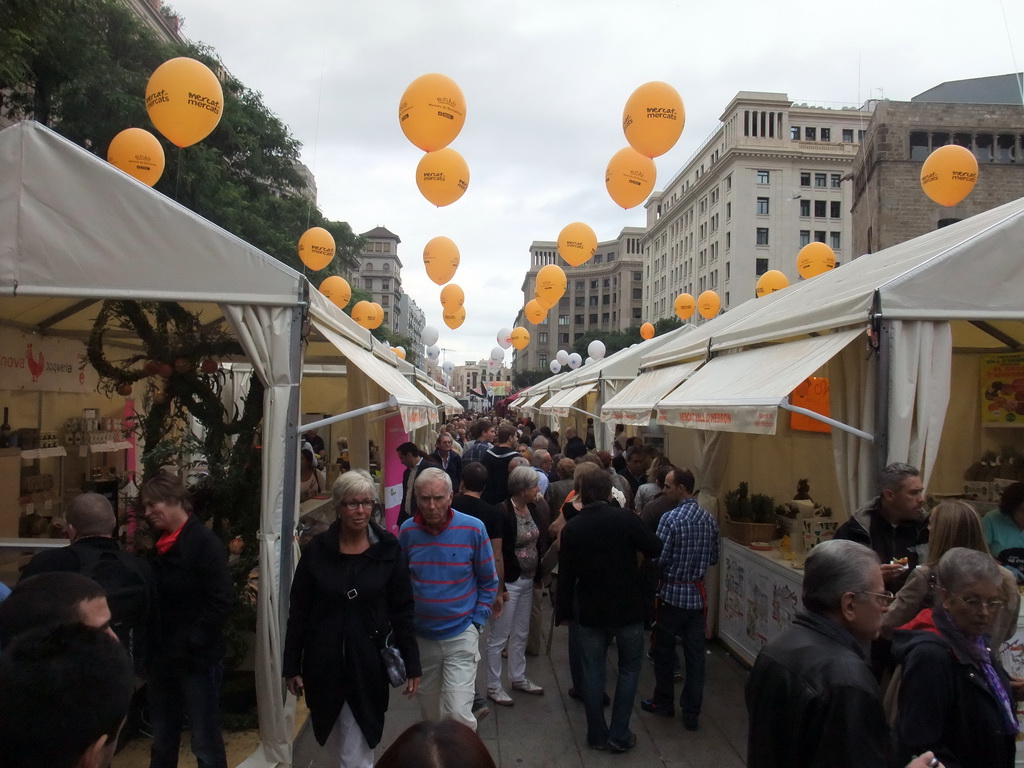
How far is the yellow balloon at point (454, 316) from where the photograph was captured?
14.8 metres

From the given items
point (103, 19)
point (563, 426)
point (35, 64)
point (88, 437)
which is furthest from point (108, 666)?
point (103, 19)

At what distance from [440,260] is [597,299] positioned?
9384 cm

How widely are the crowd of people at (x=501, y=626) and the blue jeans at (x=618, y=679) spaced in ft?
0.04

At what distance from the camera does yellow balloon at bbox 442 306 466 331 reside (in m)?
14.8

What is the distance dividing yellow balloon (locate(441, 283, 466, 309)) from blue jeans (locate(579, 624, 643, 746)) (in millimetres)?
10802

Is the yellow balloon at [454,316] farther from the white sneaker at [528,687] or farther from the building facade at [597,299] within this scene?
the building facade at [597,299]

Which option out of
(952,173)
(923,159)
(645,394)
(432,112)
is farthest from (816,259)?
(923,159)

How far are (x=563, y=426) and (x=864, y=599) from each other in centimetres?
1614

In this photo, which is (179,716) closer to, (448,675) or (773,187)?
(448,675)

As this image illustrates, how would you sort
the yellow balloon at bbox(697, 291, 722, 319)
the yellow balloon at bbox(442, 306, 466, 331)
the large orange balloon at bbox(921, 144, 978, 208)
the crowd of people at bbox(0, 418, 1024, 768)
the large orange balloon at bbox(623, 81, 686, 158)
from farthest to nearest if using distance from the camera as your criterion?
1. the yellow balloon at bbox(697, 291, 722, 319)
2. the yellow balloon at bbox(442, 306, 466, 331)
3. the large orange balloon at bbox(921, 144, 978, 208)
4. the large orange balloon at bbox(623, 81, 686, 158)
5. the crowd of people at bbox(0, 418, 1024, 768)

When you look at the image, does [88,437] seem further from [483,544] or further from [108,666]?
[108,666]

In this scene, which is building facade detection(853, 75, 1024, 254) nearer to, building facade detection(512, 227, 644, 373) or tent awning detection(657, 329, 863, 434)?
tent awning detection(657, 329, 863, 434)

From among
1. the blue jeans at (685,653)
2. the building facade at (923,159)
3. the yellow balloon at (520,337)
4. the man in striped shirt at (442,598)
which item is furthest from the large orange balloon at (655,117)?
the building facade at (923,159)

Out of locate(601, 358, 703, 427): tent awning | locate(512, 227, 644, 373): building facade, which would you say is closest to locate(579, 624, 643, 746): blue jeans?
locate(601, 358, 703, 427): tent awning
